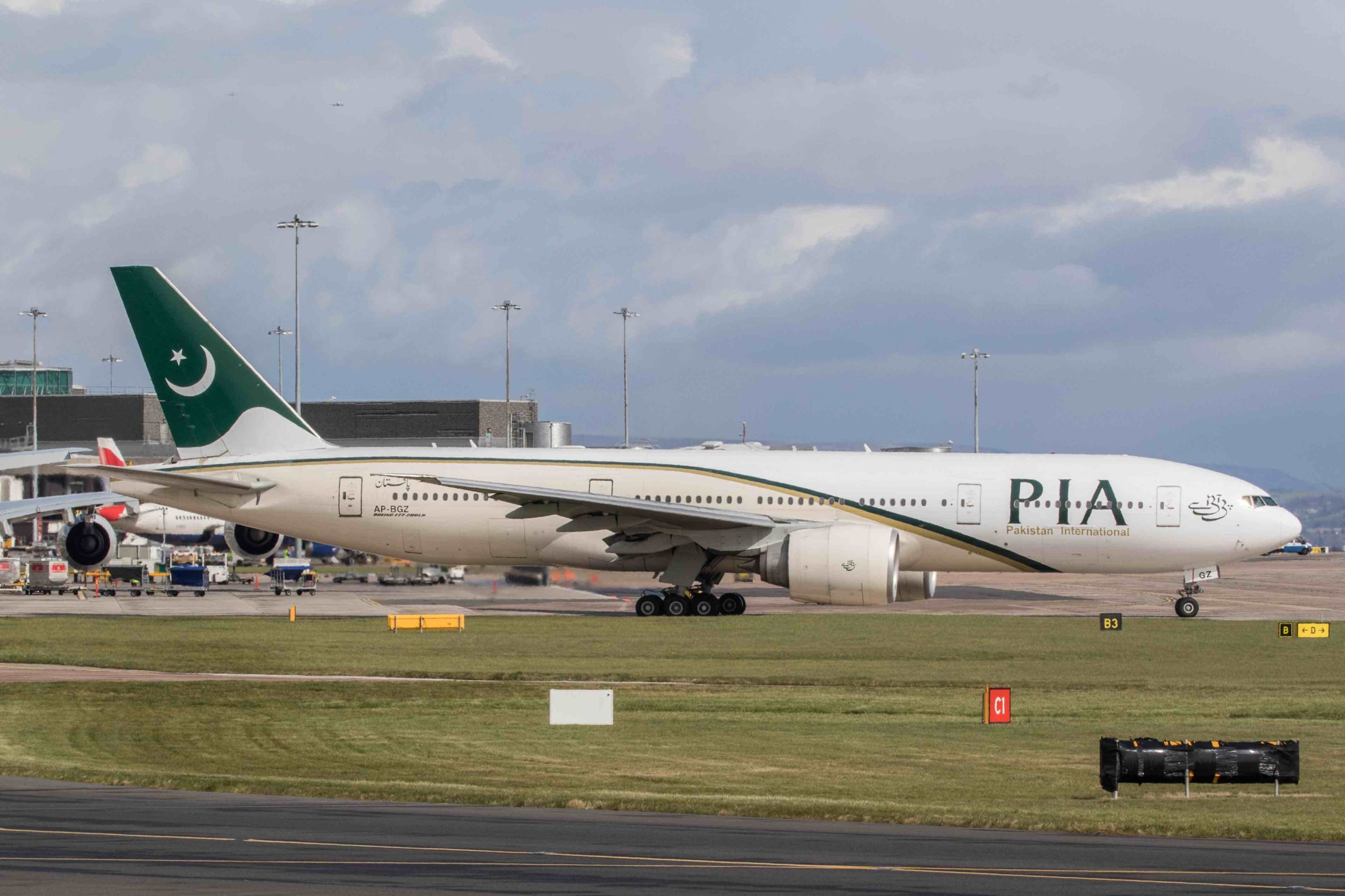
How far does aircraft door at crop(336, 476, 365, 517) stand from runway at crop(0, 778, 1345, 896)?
25.5 meters

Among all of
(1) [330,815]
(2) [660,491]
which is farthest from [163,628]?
(1) [330,815]

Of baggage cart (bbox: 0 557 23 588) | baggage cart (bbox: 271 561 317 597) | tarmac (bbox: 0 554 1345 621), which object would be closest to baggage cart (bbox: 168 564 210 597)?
tarmac (bbox: 0 554 1345 621)

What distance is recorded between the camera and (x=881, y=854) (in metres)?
12.8

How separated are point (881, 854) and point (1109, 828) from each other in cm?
272

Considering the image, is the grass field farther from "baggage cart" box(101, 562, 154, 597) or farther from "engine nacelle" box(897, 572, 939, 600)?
"baggage cart" box(101, 562, 154, 597)

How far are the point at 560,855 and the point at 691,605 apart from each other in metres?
26.9

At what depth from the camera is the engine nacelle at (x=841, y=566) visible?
3606 cm

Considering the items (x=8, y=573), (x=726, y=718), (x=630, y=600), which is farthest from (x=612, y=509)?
(x=8, y=573)

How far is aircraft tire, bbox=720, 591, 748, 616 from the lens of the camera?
129 ft

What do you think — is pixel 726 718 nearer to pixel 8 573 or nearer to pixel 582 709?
pixel 582 709

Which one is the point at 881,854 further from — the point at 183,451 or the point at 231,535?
the point at 231,535

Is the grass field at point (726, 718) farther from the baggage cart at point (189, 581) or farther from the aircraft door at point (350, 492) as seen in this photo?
the baggage cart at point (189, 581)

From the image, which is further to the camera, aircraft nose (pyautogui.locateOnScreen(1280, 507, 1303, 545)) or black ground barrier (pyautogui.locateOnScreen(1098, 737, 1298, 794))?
aircraft nose (pyautogui.locateOnScreen(1280, 507, 1303, 545))

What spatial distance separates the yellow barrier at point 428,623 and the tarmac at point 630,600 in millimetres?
4901
